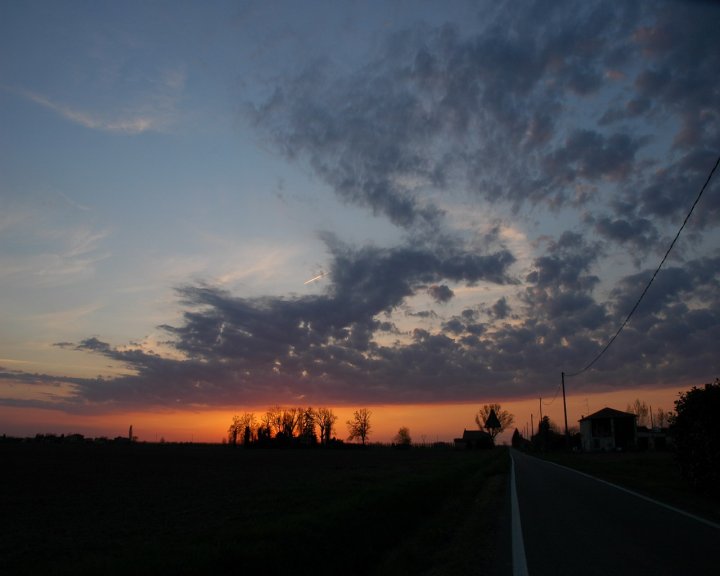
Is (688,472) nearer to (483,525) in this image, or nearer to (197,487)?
(483,525)

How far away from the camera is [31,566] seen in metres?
11.0

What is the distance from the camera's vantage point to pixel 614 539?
10336 millimetres

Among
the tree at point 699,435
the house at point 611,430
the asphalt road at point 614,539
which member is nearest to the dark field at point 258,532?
the asphalt road at point 614,539

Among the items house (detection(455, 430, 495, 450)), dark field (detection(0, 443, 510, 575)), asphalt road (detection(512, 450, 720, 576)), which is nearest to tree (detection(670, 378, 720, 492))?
asphalt road (detection(512, 450, 720, 576))

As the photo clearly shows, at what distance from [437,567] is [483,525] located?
4.36 m

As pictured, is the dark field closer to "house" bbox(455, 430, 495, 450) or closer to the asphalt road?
the asphalt road

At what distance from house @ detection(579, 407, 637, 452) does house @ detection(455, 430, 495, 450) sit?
142 ft

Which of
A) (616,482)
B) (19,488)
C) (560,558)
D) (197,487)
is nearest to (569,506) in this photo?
(560,558)

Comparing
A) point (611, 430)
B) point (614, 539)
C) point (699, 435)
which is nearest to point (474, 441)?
point (611, 430)

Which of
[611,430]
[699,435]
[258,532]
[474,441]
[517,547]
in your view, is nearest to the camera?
[517,547]

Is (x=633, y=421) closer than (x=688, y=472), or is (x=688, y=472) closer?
(x=688, y=472)

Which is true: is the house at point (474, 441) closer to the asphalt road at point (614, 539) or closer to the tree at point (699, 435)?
the tree at point (699, 435)

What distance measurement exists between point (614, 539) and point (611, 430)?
96.1m

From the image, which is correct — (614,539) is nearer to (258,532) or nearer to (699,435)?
(258,532)
